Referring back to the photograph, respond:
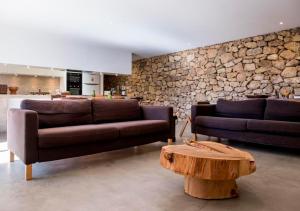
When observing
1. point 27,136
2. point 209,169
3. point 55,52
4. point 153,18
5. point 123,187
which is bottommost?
point 123,187

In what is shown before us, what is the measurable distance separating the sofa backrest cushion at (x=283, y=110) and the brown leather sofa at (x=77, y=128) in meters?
1.71

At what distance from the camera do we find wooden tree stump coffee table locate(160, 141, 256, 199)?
1.77m

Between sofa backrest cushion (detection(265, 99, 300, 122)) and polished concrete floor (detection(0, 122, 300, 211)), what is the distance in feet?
2.99

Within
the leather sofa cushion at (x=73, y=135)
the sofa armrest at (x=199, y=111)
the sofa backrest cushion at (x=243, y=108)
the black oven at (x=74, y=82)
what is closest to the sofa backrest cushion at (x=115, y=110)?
the leather sofa cushion at (x=73, y=135)

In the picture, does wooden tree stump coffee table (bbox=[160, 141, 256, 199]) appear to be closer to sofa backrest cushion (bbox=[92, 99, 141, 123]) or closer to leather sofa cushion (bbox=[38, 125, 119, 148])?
leather sofa cushion (bbox=[38, 125, 119, 148])

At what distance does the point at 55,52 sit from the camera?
6488mm

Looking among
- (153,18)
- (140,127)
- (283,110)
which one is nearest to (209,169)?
(140,127)

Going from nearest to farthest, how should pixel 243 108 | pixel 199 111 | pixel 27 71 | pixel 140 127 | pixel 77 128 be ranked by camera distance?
pixel 77 128 < pixel 140 127 < pixel 243 108 < pixel 199 111 < pixel 27 71

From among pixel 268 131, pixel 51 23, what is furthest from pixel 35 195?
pixel 51 23

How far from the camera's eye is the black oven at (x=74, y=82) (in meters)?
7.30

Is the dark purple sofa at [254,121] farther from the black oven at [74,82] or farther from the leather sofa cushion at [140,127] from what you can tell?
the black oven at [74,82]

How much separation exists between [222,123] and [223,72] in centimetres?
317

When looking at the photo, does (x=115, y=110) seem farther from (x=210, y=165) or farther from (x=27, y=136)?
(x=210, y=165)

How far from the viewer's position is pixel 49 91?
26.8 feet
